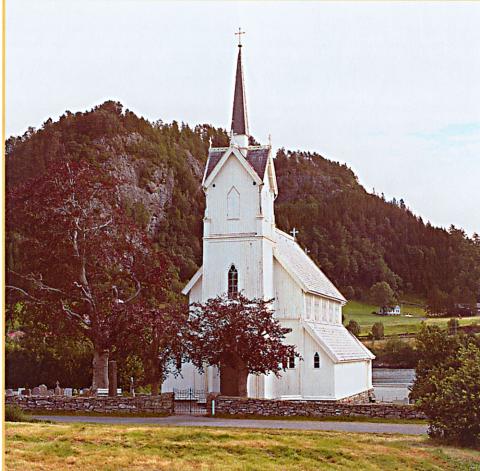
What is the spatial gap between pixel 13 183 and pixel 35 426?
4647 mm

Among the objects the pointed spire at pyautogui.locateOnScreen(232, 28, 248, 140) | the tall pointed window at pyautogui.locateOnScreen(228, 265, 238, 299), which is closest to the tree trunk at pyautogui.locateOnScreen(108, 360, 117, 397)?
the tall pointed window at pyautogui.locateOnScreen(228, 265, 238, 299)

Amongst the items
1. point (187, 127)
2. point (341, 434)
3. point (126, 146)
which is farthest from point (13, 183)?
point (341, 434)

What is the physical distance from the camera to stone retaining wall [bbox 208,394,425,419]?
13891 millimetres

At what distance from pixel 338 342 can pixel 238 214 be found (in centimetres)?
431

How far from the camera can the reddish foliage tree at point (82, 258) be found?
601 inches

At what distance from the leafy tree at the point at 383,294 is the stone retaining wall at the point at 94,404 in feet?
15.9

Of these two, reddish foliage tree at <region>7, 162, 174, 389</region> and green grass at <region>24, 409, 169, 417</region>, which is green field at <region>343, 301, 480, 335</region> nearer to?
reddish foliage tree at <region>7, 162, 174, 389</region>

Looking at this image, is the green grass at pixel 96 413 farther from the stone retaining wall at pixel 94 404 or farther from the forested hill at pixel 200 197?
the forested hill at pixel 200 197

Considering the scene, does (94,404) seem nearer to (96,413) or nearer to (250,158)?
(96,413)

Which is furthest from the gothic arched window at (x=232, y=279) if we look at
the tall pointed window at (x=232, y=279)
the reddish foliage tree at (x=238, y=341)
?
the reddish foliage tree at (x=238, y=341)

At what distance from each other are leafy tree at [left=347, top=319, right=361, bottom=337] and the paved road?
6877 mm

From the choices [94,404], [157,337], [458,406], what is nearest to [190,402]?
[157,337]

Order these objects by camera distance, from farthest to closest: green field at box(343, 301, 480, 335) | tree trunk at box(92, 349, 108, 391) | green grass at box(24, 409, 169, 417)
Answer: tree trunk at box(92, 349, 108, 391)
green field at box(343, 301, 480, 335)
green grass at box(24, 409, 169, 417)

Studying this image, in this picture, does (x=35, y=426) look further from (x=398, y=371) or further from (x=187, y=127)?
(x=398, y=371)
